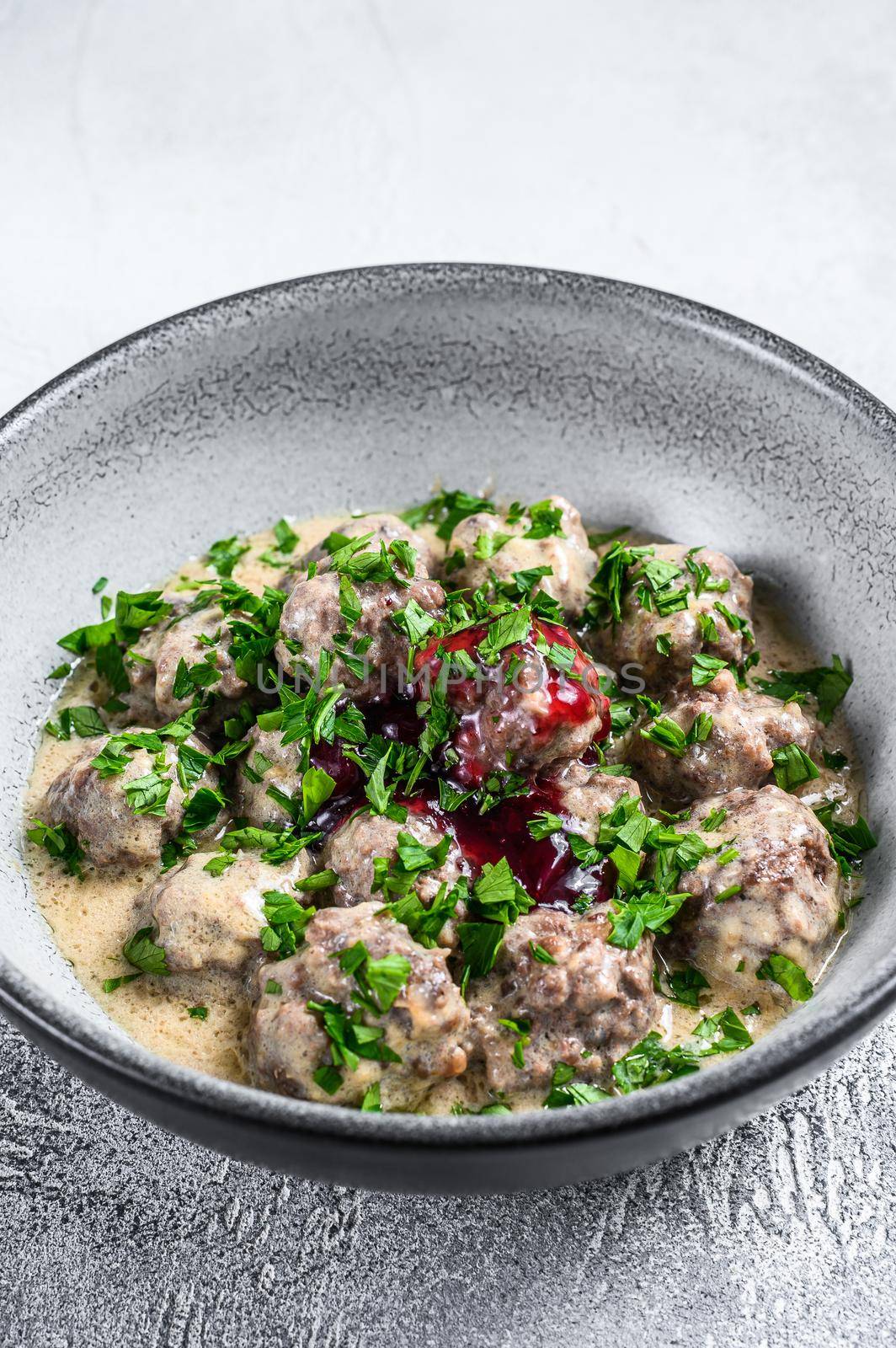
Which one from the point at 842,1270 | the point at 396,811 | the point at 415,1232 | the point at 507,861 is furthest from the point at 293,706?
the point at 842,1270

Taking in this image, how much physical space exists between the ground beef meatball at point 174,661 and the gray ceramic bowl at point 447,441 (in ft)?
1.44

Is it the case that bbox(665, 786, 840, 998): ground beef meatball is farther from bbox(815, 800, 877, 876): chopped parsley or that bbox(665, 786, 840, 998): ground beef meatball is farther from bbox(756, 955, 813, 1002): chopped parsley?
bbox(815, 800, 877, 876): chopped parsley

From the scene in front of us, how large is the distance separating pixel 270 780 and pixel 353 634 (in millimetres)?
491

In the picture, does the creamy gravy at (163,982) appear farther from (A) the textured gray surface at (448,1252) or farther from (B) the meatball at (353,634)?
(B) the meatball at (353,634)

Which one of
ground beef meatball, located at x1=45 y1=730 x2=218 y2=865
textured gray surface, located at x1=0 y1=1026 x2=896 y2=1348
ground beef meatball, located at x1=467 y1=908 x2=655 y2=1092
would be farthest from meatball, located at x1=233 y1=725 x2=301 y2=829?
textured gray surface, located at x1=0 y1=1026 x2=896 y2=1348

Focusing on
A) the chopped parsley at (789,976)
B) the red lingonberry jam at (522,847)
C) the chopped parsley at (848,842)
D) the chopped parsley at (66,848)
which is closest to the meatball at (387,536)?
the red lingonberry jam at (522,847)

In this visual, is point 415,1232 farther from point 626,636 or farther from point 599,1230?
point 626,636

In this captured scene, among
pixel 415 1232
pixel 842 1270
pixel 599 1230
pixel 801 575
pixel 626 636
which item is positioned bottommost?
pixel 415 1232

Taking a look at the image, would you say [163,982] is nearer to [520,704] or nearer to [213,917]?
[213,917]

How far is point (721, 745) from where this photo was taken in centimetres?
416

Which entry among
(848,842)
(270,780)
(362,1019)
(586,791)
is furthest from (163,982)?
(848,842)

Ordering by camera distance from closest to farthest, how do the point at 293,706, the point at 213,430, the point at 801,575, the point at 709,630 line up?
1. the point at 293,706
2. the point at 709,630
3. the point at 801,575
4. the point at 213,430

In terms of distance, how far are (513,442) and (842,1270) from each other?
3267 mm

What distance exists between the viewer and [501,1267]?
12.2ft
